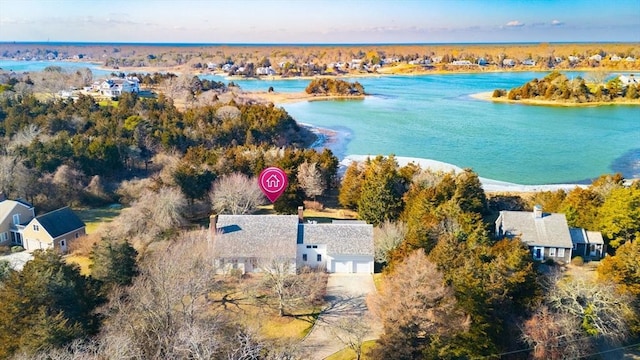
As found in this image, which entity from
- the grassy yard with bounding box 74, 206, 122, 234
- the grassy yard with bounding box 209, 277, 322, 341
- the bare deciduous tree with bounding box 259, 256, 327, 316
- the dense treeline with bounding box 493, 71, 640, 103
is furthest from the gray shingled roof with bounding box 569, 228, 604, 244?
the dense treeline with bounding box 493, 71, 640, 103

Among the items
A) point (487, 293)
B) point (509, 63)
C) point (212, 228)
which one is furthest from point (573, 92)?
point (509, 63)

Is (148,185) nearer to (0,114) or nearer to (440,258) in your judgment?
(440,258)

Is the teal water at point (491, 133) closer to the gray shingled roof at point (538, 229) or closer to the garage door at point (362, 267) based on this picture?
the gray shingled roof at point (538, 229)

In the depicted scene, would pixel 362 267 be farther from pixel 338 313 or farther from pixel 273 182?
pixel 273 182

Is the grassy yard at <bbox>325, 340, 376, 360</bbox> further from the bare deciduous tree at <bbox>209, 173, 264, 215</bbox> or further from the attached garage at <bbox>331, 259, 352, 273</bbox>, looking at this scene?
the bare deciduous tree at <bbox>209, 173, 264, 215</bbox>

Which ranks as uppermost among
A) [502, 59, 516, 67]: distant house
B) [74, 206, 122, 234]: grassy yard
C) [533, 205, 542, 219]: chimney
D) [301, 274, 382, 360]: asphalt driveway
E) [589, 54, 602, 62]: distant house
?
[589, 54, 602, 62]: distant house

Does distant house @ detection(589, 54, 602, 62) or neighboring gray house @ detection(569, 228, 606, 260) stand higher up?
distant house @ detection(589, 54, 602, 62)

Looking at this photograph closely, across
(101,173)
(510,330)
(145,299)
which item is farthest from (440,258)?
(101,173)

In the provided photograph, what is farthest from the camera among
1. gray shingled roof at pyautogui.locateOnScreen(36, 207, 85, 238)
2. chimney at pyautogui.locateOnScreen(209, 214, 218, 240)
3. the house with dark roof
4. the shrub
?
gray shingled roof at pyautogui.locateOnScreen(36, 207, 85, 238)
